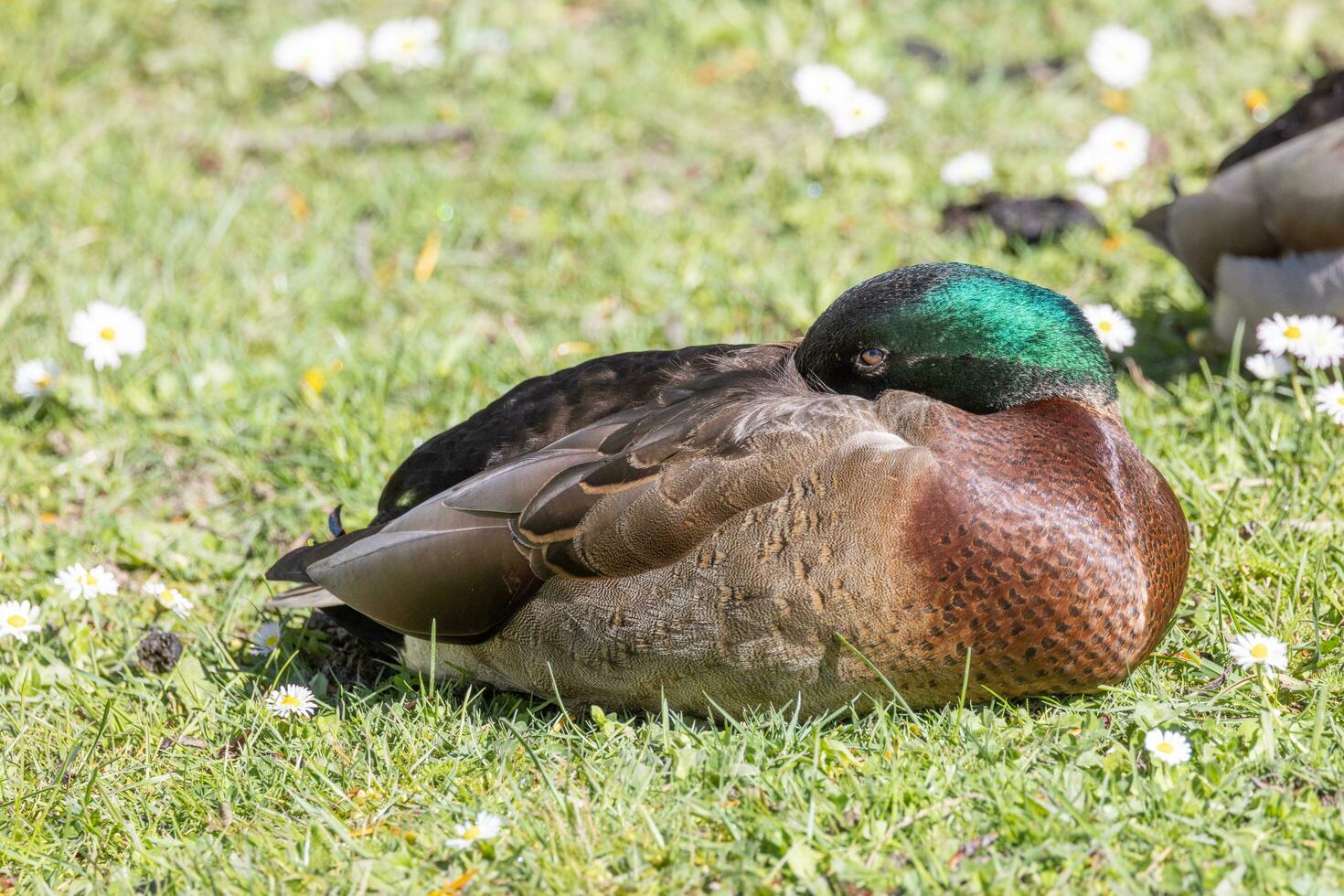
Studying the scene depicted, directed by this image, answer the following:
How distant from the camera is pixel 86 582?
3.55m

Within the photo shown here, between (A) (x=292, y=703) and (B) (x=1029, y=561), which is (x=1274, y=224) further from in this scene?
(A) (x=292, y=703)

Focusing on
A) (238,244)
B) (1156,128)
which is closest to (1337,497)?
(1156,128)

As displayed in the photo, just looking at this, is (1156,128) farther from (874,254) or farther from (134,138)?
(134,138)

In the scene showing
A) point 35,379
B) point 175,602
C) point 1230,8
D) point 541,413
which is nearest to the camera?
point 541,413

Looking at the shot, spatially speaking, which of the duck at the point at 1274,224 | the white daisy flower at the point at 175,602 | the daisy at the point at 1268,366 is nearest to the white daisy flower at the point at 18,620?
the white daisy flower at the point at 175,602

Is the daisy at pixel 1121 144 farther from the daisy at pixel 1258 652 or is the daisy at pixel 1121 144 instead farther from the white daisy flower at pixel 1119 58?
the daisy at pixel 1258 652

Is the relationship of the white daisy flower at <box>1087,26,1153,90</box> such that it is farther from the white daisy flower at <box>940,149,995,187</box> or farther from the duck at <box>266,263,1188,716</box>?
the duck at <box>266,263,1188,716</box>

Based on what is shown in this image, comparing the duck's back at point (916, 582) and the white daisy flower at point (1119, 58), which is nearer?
the duck's back at point (916, 582)

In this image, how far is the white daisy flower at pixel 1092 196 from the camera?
509 cm

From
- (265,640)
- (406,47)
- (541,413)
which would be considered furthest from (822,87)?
(265,640)

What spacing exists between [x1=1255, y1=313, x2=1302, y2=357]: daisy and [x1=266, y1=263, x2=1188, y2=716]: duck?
3.25 ft

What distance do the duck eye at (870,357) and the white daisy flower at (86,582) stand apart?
1879 millimetres

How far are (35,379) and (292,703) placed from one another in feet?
6.01

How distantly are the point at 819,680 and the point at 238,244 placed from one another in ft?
11.0
